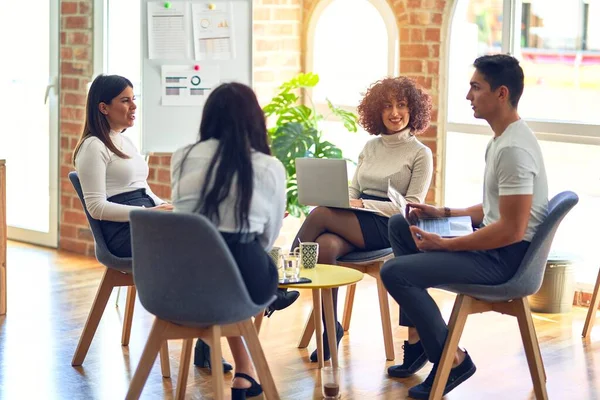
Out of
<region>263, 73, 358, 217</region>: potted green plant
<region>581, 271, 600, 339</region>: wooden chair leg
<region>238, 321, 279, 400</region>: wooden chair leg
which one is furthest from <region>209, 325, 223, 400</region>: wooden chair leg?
<region>263, 73, 358, 217</region>: potted green plant

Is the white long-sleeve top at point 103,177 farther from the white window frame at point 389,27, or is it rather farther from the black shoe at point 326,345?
the white window frame at point 389,27

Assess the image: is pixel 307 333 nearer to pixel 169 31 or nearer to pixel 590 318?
pixel 590 318

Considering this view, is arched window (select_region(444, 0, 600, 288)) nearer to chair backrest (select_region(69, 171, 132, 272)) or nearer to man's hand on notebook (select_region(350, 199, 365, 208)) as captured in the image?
man's hand on notebook (select_region(350, 199, 365, 208))

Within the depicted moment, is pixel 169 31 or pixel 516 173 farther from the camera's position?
pixel 169 31

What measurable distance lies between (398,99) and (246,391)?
163 cm

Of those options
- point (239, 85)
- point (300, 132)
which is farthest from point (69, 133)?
point (239, 85)

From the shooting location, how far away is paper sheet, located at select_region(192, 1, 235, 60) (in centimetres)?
583

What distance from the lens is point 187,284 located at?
9.91ft

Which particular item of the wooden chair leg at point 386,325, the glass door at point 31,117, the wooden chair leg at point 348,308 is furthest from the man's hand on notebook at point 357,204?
the glass door at point 31,117

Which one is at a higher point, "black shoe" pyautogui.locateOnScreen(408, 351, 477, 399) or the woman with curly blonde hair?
the woman with curly blonde hair

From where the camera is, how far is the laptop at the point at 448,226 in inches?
148

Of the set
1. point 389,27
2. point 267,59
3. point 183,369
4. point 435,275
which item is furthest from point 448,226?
point 267,59

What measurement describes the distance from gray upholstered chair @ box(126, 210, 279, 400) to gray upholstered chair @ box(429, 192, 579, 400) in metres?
0.76

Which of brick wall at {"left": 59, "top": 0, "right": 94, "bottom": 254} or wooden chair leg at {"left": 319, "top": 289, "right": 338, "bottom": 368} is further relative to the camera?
brick wall at {"left": 59, "top": 0, "right": 94, "bottom": 254}
